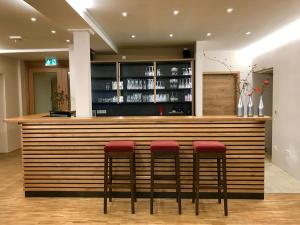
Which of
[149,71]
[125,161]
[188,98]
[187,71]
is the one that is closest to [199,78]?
[187,71]

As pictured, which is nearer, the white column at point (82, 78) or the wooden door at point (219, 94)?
the white column at point (82, 78)

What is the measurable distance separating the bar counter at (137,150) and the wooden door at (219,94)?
11.9ft

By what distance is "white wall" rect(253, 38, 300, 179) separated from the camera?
4.57 meters

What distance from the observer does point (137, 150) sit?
3809mm

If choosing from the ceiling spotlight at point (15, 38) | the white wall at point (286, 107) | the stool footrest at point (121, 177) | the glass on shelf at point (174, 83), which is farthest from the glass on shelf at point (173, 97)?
the ceiling spotlight at point (15, 38)

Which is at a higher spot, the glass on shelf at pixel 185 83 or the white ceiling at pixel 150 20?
the white ceiling at pixel 150 20

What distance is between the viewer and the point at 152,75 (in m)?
6.45

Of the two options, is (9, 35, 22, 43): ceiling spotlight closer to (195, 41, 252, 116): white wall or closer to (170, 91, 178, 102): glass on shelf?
(170, 91, 178, 102): glass on shelf

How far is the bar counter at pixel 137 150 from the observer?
3.70 m

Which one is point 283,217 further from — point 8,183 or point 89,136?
point 8,183

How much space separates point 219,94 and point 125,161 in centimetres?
444

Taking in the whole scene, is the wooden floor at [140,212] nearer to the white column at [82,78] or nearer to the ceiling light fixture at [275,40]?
the white column at [82,78]

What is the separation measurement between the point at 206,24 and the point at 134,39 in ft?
6.09

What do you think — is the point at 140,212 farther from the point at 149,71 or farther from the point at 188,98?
the point at 149,71
